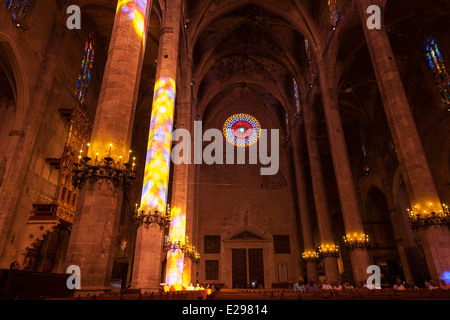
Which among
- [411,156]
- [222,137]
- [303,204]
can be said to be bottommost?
[411,156]

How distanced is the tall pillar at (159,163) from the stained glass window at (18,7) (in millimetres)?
6452

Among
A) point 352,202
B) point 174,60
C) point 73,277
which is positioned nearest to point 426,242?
point 352,202

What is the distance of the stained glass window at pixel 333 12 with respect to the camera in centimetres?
1748

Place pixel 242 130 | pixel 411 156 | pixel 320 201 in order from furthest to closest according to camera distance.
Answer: pixel 242 130
pixel 320 201
pixel 411 156

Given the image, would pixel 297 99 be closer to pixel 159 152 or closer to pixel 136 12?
pixel 159 152

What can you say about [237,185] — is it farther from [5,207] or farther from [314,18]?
[5,207]

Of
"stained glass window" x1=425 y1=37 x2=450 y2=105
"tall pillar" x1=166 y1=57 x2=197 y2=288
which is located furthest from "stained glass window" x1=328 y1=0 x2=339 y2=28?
"tall pillar" x1=166 y1=57 x2=197 y2=288

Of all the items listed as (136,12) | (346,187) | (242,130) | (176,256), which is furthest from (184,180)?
(242,130)

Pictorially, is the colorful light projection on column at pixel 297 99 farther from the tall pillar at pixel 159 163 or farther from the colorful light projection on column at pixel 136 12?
the colorful light projection on column at pixel 136 12

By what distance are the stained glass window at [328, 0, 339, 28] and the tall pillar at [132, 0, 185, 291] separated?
34.5 feet

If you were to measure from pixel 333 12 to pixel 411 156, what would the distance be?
12.5 metres

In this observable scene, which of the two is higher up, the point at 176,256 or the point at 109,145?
the point at 109,145

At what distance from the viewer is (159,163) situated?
32.4ft

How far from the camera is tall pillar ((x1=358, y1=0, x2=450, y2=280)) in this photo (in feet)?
31.9
